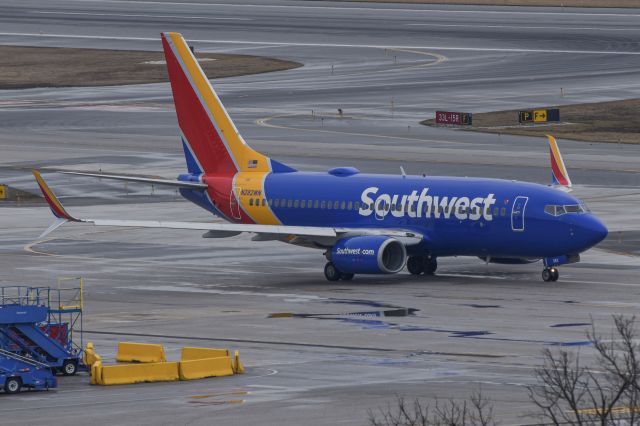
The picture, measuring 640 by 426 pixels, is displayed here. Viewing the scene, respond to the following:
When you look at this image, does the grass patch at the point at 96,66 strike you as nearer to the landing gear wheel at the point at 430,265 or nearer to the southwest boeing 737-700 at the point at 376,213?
the southwest boeing 737-700 at the point at 376,213

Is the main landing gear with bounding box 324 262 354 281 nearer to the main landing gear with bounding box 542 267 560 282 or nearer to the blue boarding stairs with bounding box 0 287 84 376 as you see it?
the main landing gear with bounding box 542 267 560 282

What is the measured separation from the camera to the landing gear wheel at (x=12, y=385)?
124 ft

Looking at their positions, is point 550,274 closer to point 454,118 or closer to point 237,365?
point 237,365

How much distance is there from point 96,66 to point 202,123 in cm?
9628

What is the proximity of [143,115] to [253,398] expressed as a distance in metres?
95.2

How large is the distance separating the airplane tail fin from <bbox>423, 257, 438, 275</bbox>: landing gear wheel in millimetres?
8695

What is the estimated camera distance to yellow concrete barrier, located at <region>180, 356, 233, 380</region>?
39.7 metres

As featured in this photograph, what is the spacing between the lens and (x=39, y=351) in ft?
132

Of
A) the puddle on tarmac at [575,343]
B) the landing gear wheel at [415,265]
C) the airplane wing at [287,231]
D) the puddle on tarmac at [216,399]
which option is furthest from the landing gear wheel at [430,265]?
the puddle on tarmac at [216,399]

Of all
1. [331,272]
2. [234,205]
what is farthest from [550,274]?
[234,205]

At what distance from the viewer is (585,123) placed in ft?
398

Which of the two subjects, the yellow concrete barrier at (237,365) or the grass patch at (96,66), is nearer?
the yellow concrete barrier at (237,365)

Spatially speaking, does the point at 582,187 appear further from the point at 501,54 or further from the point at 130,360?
the point at 501,54

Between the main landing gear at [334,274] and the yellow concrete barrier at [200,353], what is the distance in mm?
19281
